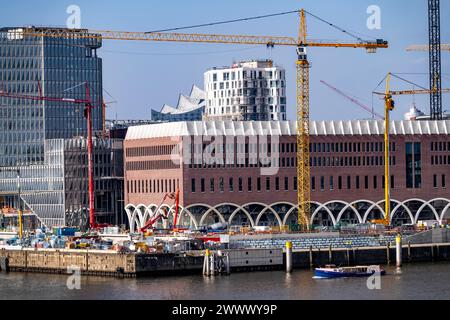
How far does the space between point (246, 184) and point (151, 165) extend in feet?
42.6

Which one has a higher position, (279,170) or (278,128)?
(278,128)

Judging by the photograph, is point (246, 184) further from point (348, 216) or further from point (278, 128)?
point (348, 216)

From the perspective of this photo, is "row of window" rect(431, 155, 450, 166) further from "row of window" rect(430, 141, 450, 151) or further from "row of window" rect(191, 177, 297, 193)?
"row of window" rect(191, 177, 297, 193)

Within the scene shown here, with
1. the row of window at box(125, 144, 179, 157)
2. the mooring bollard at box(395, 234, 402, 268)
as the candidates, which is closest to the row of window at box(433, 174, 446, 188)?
the row of window at box(125, 144, 179, 157)

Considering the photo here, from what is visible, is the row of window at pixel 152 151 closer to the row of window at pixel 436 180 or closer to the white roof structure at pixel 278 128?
the white roof structure at pixel 278 128

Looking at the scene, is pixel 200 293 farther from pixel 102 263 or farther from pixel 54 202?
pixel 54 202

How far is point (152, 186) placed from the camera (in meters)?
175

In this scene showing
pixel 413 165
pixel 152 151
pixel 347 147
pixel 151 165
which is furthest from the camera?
pixel 413 165

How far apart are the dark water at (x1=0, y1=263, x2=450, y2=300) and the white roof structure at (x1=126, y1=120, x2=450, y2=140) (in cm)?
4195

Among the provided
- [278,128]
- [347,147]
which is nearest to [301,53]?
[278,128]

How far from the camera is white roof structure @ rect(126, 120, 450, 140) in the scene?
6658 inches
